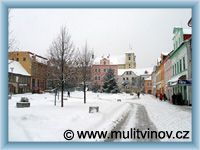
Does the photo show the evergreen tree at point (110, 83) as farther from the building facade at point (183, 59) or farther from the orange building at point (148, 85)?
the orange building at point (148, 85)

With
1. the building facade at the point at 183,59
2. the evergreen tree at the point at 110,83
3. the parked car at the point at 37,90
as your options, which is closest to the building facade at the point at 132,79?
the evergreen tree at the point at 110,83

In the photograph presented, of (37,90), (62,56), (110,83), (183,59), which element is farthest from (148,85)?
(62,56)

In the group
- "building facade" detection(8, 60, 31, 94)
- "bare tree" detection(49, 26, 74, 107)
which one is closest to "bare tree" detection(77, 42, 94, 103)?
"bare tree" detection(49, 26, 74, 107)

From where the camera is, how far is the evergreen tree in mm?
61781

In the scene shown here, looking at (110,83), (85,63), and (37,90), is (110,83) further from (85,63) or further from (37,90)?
(85,63)

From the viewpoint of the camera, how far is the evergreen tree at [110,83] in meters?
61.8

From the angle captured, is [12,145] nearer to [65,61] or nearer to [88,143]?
[88,143]

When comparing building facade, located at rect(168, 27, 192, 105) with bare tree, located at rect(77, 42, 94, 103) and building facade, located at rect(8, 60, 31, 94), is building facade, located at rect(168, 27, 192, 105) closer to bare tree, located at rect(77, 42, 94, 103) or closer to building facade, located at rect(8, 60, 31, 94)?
bare tree, located at rect(77, 42, 94, 103)

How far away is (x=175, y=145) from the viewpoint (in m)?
9.02

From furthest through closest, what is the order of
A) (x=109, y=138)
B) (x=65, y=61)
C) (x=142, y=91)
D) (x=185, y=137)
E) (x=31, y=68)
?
1. (x=142, y=91)
2. (x=31, y=68)
3. (x=65, y=61)
4. (x=109, y=138)
5. (x=185, y=137)

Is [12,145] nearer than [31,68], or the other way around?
[12,145]

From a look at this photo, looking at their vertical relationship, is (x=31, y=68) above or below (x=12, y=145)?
above
